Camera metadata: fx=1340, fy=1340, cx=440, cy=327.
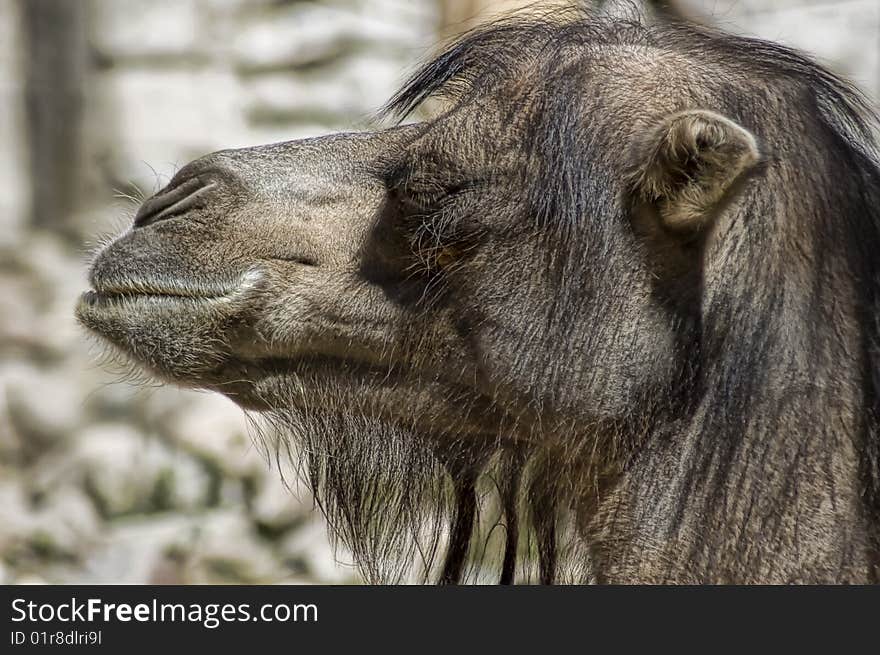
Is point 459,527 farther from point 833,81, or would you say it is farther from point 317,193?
point 833,81

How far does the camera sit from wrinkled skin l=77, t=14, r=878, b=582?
245 centimetres

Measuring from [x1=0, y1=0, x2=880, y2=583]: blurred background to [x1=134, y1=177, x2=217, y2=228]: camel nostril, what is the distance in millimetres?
3613

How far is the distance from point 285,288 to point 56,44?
5432 mm

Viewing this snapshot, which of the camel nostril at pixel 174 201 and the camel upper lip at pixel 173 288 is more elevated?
the camel nostril at pixel 174 201

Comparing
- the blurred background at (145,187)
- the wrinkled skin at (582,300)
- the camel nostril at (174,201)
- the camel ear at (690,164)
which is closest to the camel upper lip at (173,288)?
the wrinkled skin at (582,300)

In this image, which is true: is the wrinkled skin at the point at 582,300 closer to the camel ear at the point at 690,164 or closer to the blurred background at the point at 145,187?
the camel ear at the point at 690,164

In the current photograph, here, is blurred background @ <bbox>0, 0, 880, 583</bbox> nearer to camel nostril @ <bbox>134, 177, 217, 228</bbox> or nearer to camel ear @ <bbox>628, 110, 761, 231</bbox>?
camel nostril @ <bbox>134, 177, 217, 228</bbox>

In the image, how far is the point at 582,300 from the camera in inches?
100

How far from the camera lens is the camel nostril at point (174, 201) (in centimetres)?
277

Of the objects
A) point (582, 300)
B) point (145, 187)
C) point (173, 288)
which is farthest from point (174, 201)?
point (145, 187)

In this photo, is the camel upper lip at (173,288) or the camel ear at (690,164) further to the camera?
the camel upper lip at (173,288)

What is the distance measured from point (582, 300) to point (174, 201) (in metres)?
0.90

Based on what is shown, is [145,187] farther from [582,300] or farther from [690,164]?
[690,164]

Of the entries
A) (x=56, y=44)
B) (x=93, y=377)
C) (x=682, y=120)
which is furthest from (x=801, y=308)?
(x=56, y=44)
